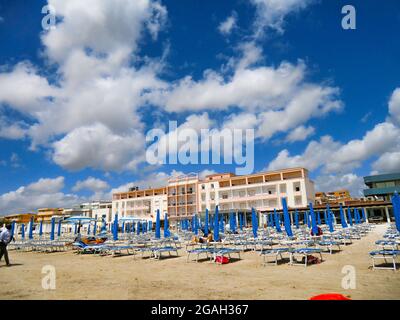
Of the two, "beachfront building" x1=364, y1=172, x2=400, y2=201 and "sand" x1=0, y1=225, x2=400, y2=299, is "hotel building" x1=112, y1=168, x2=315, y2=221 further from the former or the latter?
"sand" x1=0, y1=225, x2=400, y2=299

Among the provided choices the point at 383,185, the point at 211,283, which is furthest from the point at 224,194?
the point at 211,283

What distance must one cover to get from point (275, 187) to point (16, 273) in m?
45.8

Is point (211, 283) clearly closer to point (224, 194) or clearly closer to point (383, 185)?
point (224, 194)

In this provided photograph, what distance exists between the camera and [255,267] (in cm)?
978

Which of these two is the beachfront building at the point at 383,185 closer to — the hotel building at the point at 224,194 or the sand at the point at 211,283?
the hotel building at the point at 224,194

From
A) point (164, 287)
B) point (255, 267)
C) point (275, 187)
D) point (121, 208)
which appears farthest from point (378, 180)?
point (164, 287)

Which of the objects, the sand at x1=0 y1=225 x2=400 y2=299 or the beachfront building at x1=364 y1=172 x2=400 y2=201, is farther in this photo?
the beachfront building at x1=364 y1=172 x2=400 y2=201

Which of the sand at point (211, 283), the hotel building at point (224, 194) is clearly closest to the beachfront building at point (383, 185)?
the hotel building at point (224, 194)

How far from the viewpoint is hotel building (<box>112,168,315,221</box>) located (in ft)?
163

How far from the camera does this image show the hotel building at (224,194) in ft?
163

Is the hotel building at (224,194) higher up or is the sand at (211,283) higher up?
the hotel building at (224,194)

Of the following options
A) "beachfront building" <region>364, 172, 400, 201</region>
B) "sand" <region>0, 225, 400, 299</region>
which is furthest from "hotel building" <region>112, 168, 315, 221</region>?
"sand" <region>0, 225, 400, 299</region>

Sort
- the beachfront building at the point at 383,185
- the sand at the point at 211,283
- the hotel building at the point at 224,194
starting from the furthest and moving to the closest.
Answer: the beachfront building at the point at 383,185 < the hotel building at the point at 224,194 < the sand at the point at 211,283
